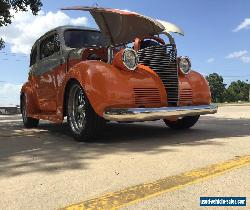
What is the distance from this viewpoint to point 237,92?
433 feet

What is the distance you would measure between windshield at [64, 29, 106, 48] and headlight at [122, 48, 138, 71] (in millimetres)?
1598

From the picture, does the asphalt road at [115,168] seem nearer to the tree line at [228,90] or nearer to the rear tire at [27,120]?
the rear tire at [27,120]

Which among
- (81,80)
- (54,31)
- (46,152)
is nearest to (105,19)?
(54,31)

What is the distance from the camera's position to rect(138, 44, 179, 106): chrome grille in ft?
19.1

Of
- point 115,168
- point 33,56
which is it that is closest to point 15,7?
point 33,56

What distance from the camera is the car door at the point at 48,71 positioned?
706 centimetres

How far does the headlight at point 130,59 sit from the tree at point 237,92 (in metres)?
122

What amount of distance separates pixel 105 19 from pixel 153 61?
147cm

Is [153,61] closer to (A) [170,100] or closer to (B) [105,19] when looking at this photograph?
(A) [170,100]

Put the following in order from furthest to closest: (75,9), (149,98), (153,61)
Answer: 1. (75,9)
2. (153,61)
3. (149,98)

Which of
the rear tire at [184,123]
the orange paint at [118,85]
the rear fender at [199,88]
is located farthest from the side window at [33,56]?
the rear fender at [199,88]

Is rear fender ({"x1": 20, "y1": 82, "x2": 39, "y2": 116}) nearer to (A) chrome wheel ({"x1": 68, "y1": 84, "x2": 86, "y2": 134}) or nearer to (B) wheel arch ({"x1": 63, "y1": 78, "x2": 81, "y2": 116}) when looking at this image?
(B) wheel arch ({"x1": 63, "y1": 78, "x2": 81, "y2": 116})

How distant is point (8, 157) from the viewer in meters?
4.61

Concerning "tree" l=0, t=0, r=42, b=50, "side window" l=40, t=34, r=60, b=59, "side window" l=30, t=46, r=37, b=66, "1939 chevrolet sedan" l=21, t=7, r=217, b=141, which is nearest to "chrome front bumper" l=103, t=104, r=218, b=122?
"1939 chevrolet sedan" l=21, t=7, r=217, b=141
